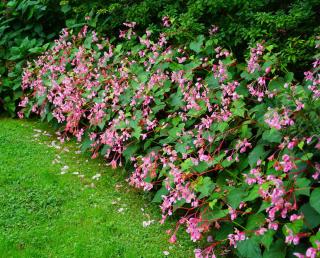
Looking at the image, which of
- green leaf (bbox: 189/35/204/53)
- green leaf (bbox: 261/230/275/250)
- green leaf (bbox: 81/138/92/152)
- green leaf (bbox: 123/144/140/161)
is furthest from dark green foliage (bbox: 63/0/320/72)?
green leaf (bbox: 261/230/275/250)

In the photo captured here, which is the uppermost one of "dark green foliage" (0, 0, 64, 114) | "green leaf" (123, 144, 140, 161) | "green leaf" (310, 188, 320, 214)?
"dark green foliage" (0, 0, 64, 114)

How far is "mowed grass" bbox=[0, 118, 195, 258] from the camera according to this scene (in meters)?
3.97

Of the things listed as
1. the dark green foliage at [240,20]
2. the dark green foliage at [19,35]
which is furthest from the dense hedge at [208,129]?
the dark green foliage at [19,35]

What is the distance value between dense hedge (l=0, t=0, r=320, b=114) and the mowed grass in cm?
162

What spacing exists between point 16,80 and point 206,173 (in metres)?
3.75

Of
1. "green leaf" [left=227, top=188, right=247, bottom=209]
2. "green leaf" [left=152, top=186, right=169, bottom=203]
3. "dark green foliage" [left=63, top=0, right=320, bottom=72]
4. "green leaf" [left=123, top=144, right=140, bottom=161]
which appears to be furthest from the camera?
"green leaf" [left=123, top=144, right=140, bottom=161]

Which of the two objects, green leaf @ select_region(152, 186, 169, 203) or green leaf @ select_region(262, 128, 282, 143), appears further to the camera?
green leaf @ select_region(152, 186, 169, 203)

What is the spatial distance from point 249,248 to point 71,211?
186 centimetres

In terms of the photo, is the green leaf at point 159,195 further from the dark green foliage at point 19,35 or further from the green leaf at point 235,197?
the dark green foliage at point 19,35

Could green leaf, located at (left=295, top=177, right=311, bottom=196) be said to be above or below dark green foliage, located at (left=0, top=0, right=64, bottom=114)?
below

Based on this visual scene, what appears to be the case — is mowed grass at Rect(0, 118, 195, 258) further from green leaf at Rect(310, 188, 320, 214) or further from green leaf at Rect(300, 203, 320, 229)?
green leaf at Rect(310, 188, 320, 214)

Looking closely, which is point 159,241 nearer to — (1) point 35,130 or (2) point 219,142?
(2) point 219,142

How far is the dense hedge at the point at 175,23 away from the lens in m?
4.45

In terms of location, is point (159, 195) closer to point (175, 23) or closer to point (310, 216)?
point (310, 216)
